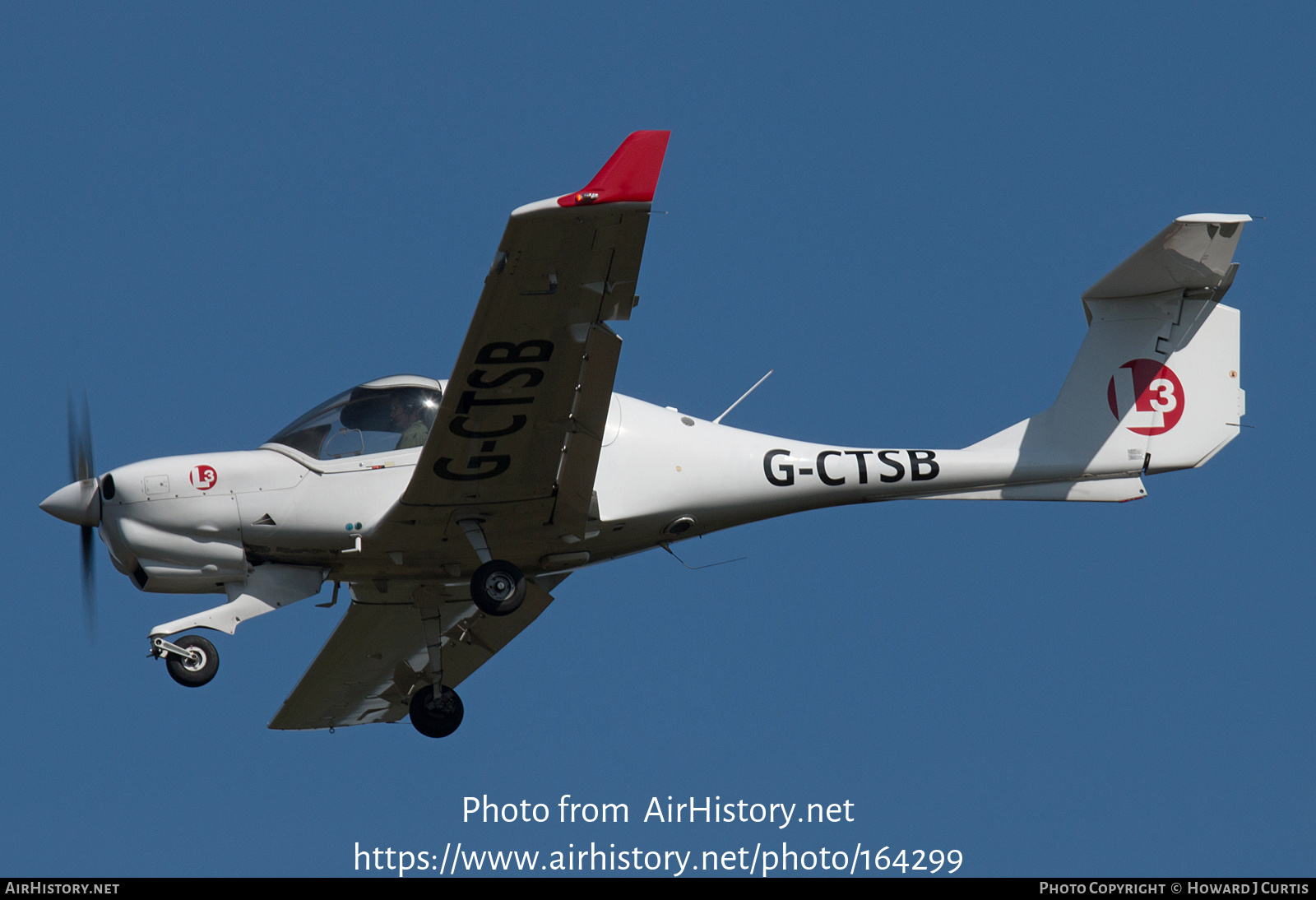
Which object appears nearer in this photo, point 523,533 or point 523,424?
point 523,424

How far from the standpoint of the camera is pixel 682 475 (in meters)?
13.5

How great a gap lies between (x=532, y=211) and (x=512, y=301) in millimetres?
904

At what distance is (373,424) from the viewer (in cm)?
1280

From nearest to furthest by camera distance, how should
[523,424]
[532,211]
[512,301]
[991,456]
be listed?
1. [532,211]
2. [512,301]
3. [523,424]
4. [991,456]

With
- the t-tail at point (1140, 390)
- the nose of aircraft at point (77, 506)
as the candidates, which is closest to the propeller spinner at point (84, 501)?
the nose of aircraft at point (77, 506)

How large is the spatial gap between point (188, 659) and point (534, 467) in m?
3.21

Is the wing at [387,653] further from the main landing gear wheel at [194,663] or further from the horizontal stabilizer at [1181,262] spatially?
the horizontal stabilizer at [1181,262]

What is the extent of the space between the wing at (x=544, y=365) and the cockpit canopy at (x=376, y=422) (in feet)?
2.31

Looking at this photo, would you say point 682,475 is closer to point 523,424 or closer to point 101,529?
point 523,424

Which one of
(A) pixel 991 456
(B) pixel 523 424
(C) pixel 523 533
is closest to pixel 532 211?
(B) pixel 523 424

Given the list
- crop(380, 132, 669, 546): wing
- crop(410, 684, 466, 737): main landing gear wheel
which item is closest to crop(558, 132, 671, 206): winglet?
crop(380, 132, 669, 546): wing

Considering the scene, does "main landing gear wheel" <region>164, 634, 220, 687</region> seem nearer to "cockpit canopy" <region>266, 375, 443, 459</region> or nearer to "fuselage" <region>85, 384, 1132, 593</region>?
"fuselage" <region>85, 384, 1132, 593</region>

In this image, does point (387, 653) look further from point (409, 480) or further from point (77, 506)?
point (77, 506)
